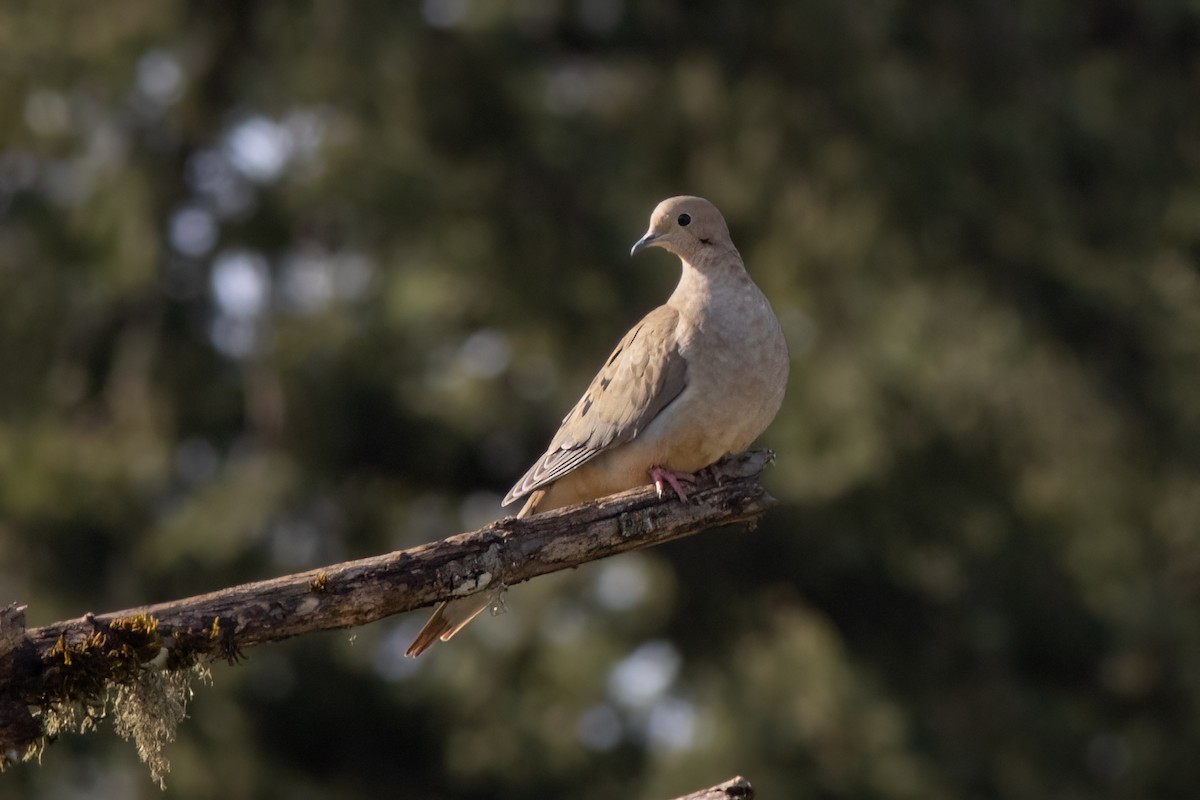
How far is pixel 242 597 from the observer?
3.64 meters

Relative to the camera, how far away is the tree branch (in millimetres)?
3574

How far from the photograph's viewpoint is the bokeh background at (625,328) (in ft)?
35.1

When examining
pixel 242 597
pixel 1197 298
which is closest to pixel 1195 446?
pixel 1197 298

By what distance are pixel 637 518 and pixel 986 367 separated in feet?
24.7

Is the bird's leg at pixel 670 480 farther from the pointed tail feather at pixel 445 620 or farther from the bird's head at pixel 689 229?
the bird's head at pixel 689 229

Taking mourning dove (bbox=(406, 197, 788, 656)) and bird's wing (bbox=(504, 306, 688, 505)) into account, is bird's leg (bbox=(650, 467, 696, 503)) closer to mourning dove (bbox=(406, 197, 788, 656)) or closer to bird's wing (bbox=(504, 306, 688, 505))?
mourning dove (bbox=(406, 197, 788, 656))

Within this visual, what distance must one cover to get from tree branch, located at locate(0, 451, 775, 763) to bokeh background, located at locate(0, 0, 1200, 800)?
6461 millimetres

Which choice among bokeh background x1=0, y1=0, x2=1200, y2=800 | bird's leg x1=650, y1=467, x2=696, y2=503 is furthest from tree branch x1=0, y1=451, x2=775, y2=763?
bokeh background x1=0, y1=0, x2=1200, y2=800

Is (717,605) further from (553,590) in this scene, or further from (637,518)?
(637,518)

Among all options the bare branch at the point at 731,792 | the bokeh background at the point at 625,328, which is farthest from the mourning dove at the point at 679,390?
the bokeh background at the point at 625,328

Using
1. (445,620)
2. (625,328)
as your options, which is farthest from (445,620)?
(625,328)

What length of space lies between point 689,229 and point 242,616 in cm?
206

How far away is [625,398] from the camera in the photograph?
4.90 meters

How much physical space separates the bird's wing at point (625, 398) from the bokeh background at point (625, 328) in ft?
17.7
